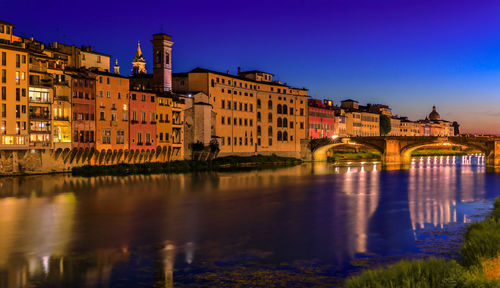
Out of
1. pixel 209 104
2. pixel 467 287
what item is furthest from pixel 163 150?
pixel 467 287

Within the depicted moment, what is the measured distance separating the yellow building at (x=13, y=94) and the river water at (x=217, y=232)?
307 inches

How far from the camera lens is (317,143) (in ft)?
301

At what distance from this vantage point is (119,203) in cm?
3130

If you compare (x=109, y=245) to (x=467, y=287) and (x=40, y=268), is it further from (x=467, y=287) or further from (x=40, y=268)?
(x=467, y=287)

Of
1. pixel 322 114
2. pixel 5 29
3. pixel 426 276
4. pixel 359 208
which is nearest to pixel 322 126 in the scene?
pixel 322 114

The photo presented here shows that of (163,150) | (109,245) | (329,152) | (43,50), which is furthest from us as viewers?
(329,152)

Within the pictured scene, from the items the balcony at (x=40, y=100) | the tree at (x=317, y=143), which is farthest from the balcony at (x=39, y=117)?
the tree at (x=317, y=143)

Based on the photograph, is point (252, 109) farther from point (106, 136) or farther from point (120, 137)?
point (106, 136)

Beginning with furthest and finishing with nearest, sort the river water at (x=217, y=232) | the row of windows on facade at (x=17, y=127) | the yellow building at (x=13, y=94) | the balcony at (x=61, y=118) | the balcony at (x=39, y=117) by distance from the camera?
the balcony at (x=61, y=118) < the balcony at (x=39, y=117) < the yellow building at (x=13, y=94) < the row of windows on facade at (x=17, y=127) < the river water at (x=217, y=232)

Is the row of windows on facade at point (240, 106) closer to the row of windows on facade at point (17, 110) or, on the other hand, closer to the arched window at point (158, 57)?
the arched window at point (158, 57)

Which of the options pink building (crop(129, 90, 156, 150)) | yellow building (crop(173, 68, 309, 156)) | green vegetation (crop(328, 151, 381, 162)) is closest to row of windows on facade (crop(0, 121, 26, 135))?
pink building (crop(129, 90, 156, 150))

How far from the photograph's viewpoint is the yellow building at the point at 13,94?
47.2 m

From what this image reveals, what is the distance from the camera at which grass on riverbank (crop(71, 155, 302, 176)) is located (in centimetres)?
5409

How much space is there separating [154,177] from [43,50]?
732 inches
